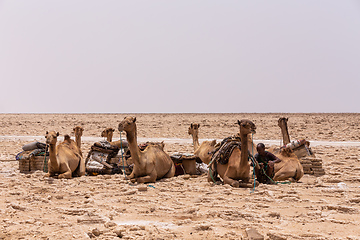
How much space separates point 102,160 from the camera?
10.9 metres

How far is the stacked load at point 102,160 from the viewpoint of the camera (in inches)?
424

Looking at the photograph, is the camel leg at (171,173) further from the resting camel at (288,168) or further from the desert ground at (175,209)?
Answer: the resting camel at (288,168)

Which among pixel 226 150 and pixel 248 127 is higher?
pixel 248 127

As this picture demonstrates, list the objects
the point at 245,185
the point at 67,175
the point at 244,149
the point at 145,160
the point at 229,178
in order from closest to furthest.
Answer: the point at 244,149, the point at 245,185, the point at 229,178, the point at 145,160, the point at 67,175

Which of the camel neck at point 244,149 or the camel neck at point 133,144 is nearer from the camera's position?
the camel neck at point 244,149

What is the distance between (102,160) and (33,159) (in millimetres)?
2223

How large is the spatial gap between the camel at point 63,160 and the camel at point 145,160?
1.97 m

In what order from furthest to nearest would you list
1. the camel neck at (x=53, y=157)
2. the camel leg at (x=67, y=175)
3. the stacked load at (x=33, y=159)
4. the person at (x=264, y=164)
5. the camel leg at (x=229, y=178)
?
the stacked load at (x=33, y=159)
the camel leg at (x=67, y=175)
the camel neck at (x=53, y=157)
the person at (x=264, y=164)
the camel leg at (x=229, y=178)

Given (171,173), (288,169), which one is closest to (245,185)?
(288,169)

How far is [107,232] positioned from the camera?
5.18 m

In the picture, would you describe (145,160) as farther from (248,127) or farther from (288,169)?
(288,169)

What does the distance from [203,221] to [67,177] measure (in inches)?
216

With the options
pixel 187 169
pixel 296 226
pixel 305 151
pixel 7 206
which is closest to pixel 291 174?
pixel 305 151

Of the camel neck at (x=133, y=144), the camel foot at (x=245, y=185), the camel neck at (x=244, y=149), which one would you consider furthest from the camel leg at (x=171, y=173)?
the camel neck at (x=244, y=149)
